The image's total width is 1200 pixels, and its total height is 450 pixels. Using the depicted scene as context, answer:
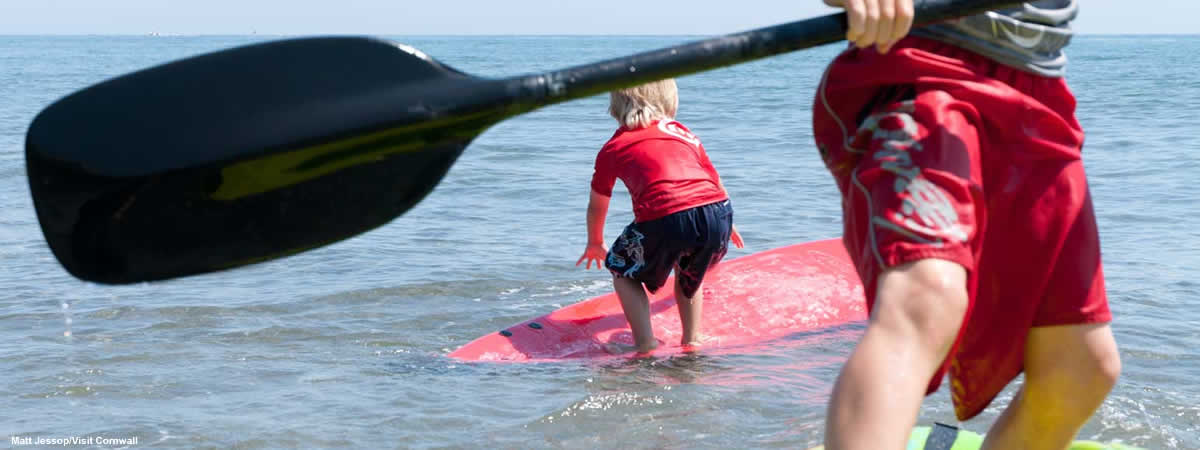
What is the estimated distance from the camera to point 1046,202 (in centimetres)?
188

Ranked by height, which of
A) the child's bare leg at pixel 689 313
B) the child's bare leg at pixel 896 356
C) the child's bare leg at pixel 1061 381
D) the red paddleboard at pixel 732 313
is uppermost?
the child's bare leg at pixel 896 356

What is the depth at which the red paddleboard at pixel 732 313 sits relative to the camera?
16.3 ft

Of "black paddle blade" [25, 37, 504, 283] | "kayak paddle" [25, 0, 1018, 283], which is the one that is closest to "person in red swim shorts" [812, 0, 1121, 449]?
"kayak paddle" [25, 0, 1018, 283]

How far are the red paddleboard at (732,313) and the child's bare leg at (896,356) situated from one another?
318cm

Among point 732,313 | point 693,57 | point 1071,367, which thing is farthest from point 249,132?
point 732,313

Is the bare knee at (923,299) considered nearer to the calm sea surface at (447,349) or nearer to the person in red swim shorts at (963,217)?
the person in red swim shorts at (963,217)

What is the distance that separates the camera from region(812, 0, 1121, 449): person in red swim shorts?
1724 mm

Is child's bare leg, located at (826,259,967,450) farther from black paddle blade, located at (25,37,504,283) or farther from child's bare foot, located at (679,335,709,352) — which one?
child's bare foot, located at (679,335,709,352)

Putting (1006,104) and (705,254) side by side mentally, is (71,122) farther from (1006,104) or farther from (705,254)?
(705,254)

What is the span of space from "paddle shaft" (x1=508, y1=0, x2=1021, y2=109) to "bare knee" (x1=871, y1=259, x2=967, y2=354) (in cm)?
40

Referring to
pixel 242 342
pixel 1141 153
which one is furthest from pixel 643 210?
pixel 1141 153

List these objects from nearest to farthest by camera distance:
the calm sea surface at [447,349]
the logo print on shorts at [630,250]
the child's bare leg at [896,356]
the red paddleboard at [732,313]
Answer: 1. the child's bare leg at [896,356]
2. the calm sea surface at [447,349]
3. the logo print on shorts at [630,250]
4. the red paddleboard at [732,313]

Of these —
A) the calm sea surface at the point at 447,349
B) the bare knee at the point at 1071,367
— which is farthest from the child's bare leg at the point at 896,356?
the calm sea surface at the point at 447,349

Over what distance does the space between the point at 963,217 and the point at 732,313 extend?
3.60 metres
